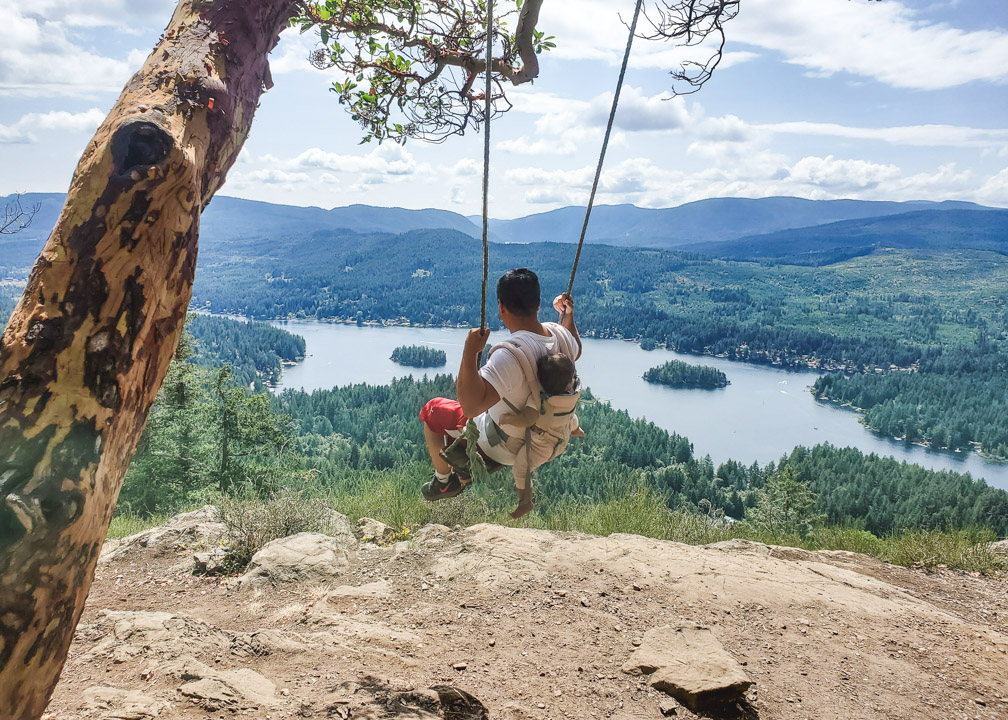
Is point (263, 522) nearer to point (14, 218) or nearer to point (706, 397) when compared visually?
point (14, 218)

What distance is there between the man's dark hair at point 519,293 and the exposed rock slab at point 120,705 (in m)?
1.99

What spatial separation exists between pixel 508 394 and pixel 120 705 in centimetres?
184

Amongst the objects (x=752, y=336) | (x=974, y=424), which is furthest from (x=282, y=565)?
(x=752, y=336)

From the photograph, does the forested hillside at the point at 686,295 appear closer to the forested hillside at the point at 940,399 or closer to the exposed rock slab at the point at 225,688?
the forested hillside at the point at 940,399

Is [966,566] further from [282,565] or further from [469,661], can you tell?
[282,565]

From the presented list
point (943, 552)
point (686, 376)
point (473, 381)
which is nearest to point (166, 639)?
point (473, 381)

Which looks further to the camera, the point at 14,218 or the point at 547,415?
the point at 14,218

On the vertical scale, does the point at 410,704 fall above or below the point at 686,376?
above

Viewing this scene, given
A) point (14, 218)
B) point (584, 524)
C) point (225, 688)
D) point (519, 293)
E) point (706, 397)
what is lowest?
point (706, 397)

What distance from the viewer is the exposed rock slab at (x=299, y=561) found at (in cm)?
420

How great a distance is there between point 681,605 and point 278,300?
12954cm

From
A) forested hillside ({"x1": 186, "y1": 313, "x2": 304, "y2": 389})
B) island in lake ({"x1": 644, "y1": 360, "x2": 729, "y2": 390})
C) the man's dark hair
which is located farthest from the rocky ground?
island in lake ({"x1": 644, "y1": 360, "x2": 729, "y2": 390})

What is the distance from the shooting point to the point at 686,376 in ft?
259

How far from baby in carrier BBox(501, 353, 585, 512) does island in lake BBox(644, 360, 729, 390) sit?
78.5m
